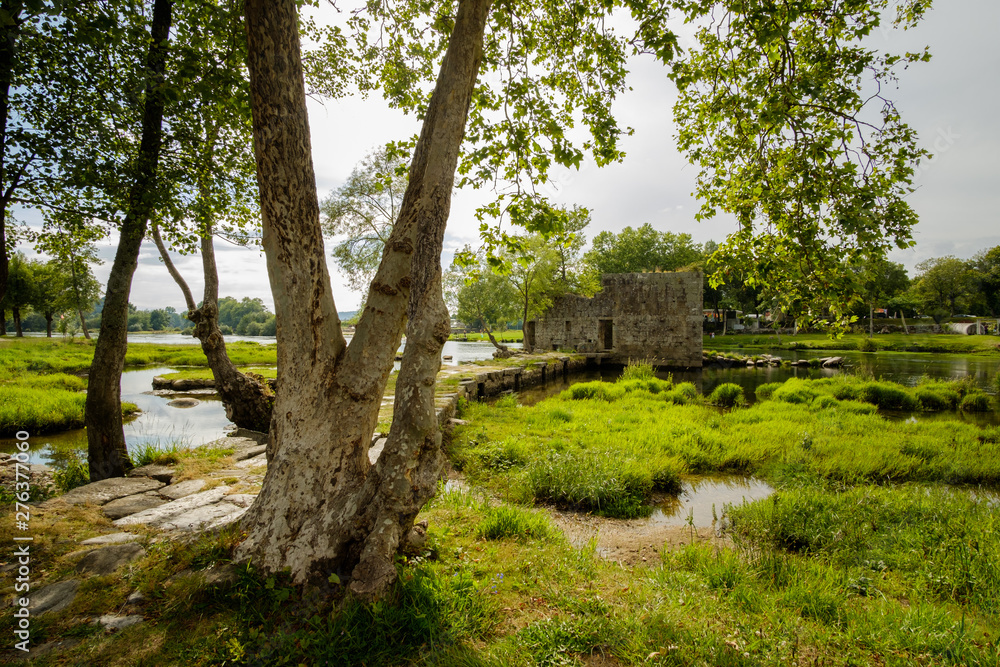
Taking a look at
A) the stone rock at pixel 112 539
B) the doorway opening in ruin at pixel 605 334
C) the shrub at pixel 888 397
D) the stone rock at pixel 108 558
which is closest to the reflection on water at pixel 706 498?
the stone rock at pixel 108 558

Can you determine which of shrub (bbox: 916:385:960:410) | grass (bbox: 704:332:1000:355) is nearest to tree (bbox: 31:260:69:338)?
shrub (bbox: 916:385:960:410)

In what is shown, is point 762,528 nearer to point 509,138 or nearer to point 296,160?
point 509,138

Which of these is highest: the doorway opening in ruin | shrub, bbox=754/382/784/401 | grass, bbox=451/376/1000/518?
the doorway opening in ruin

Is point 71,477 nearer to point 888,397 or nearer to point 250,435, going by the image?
point 250,435

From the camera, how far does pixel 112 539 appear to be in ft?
11.5

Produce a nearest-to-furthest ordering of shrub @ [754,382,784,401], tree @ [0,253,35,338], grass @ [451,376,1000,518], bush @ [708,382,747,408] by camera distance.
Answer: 1. grass @ [451,376,1000,518]
2. bush @ [708,382,747,408]
3. shrub @ [754,382,784,401]
4. tree @ [0,253,35,338]

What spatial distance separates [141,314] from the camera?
305 feet

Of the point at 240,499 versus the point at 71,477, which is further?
the point at 71,477

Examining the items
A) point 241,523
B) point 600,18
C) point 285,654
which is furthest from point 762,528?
point 600,18

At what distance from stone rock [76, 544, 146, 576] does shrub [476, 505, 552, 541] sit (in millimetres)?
2744

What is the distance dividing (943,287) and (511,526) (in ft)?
225

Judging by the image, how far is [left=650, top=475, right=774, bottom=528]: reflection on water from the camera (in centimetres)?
537

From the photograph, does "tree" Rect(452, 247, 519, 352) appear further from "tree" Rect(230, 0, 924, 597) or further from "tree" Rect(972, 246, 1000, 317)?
"tree" Rect(972, 246, 1000, 317)

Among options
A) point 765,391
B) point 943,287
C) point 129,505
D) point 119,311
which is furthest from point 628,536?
point 943,287
